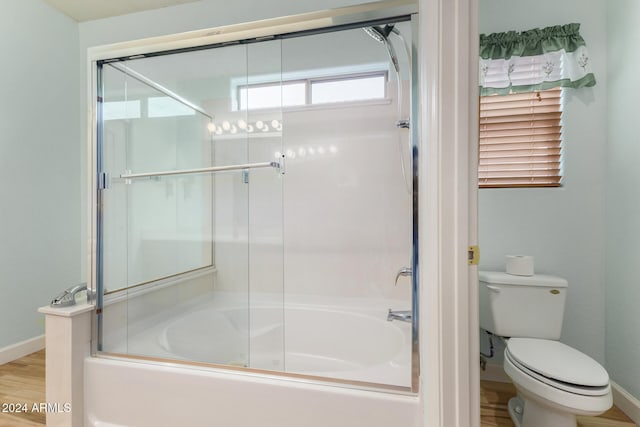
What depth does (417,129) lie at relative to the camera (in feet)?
4.25

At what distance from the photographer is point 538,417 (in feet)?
4.88

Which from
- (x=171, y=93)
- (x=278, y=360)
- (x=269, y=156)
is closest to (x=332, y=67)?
(x=269, y=156)

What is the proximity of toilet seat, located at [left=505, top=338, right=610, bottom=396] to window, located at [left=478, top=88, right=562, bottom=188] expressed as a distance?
0.95 m

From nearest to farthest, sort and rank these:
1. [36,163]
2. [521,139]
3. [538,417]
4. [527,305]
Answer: [538,417] < [527,305] < [521,139] < [36,163]

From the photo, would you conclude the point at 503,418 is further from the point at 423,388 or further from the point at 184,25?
the point at 184,25

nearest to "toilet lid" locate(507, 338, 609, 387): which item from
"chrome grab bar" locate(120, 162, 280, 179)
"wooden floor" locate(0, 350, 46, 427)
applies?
"chrome grab bar" locate(120, 162, 280, 179)

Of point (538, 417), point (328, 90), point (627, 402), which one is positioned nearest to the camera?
point (538, 417)

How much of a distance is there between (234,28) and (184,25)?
4.81 ft

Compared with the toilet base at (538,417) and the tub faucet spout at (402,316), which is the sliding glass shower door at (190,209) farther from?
the toilet base at (538,417)

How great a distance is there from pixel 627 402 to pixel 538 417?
633 mm

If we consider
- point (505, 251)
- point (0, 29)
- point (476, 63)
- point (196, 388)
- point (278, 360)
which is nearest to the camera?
point (476, 63)

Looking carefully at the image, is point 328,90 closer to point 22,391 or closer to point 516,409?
point 516,409

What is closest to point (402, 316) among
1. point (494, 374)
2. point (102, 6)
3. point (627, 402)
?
point (494, 374)

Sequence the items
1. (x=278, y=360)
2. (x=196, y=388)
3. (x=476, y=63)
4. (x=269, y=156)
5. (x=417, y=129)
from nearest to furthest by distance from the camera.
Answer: (x=476, y=63) → (x=417, y=129) → (x=196, y=388) → (x=278, y=360) → (x=269, y=156)
